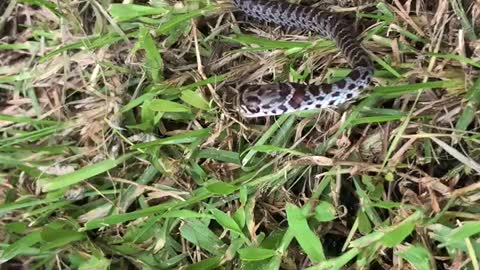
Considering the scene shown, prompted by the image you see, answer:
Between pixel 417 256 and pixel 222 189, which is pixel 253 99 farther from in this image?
pixel 417 256

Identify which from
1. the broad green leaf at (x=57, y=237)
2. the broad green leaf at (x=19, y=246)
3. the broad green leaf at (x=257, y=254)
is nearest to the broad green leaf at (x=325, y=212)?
the broad green leaf at (x=257, y=254)

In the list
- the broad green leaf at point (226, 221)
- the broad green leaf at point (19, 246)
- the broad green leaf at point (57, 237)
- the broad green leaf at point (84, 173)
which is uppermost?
the broad green leaf at point (84, 173)

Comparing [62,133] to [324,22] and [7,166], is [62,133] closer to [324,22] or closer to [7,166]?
[7,166]

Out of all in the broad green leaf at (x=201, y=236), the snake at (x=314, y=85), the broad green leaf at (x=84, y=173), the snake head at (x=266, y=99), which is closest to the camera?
the snake at (x=314, y=85)

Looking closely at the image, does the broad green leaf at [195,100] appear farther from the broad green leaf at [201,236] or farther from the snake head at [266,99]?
the broad green leaf at [201,236]

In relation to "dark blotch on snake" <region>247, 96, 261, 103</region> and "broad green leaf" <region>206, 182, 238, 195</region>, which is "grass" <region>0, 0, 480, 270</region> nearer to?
"broad green leaf" <region>206, 182, 238, 195</region>

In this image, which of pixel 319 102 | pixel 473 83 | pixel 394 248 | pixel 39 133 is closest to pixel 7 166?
pixel 39 133

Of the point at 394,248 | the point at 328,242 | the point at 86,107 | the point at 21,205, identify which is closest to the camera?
the point at 394,248
